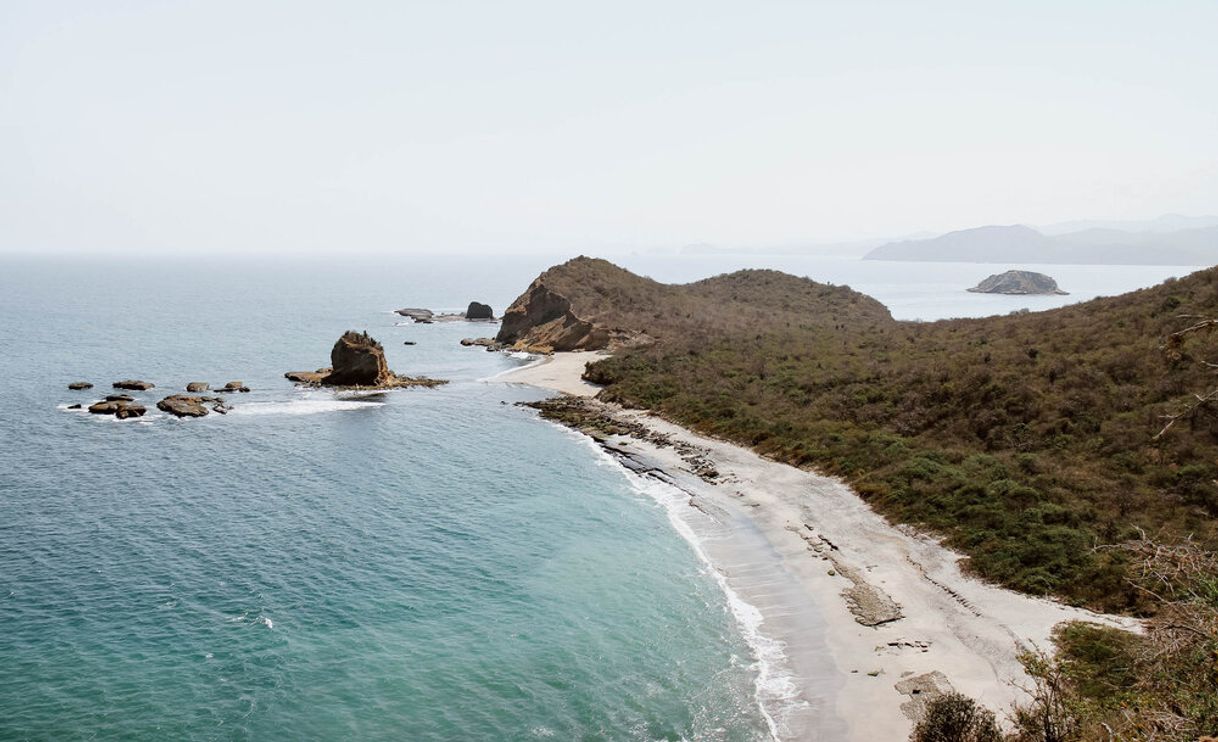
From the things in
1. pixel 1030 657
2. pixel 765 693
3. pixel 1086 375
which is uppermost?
pixel 1086 375

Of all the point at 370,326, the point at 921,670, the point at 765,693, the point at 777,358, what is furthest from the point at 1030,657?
the point at 370,326

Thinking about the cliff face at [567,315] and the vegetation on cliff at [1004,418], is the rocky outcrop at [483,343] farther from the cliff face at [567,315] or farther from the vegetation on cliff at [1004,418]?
the vegetation on cliff at [1004,418]

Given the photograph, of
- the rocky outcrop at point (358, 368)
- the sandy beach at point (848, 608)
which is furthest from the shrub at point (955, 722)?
the rocky outcrop at point (358, 368)

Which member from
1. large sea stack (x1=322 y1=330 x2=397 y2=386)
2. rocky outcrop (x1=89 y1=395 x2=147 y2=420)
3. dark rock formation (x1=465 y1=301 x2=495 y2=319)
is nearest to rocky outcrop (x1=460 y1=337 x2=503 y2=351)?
dark rock formation (x1=465 y1=301 x2=495 y2=319)

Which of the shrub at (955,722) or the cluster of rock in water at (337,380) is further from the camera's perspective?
the cluster of rock in water at (337,380)

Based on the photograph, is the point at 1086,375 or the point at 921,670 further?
the point at 1086,375

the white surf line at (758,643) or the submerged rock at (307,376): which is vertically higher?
the submerged rock at (307,376)

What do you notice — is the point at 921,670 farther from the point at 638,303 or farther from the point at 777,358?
the point at 638,303
